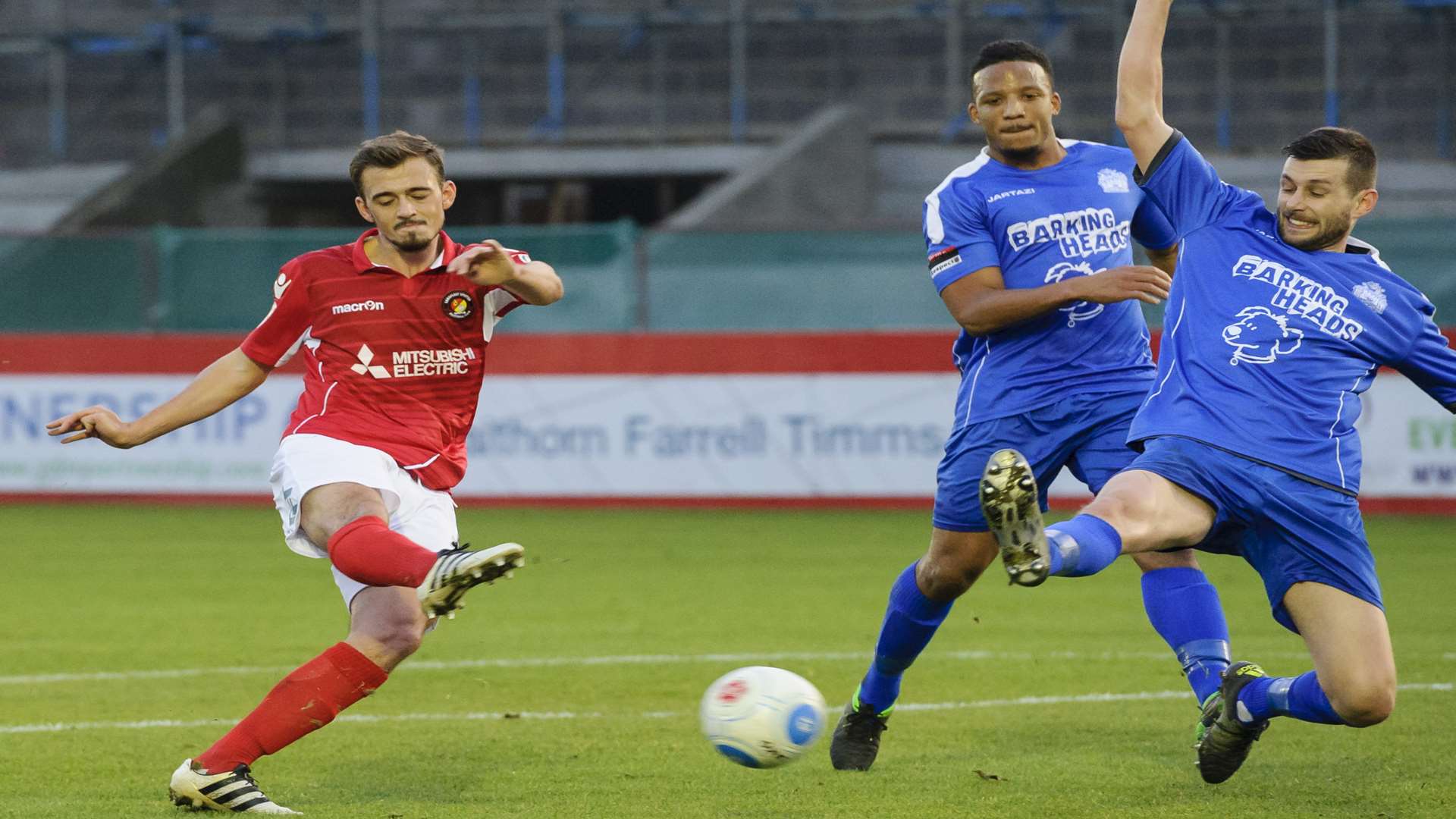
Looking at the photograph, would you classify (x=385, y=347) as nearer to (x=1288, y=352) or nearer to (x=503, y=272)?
(x=503, y=272)

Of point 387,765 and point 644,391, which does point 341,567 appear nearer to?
point 387,765

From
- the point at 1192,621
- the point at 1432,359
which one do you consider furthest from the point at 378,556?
the point at 1432,359

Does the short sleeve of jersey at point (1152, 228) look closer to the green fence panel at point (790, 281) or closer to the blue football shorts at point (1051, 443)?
the blue football shorts at point (1051, 443)

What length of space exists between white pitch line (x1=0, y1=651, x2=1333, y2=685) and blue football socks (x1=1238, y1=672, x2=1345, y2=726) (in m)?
3.07

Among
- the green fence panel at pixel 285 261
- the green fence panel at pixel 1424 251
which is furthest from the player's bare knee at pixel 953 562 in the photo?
the green fence panel at pixel 285 261

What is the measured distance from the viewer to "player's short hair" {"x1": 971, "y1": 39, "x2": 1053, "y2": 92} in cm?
596

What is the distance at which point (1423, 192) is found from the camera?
20375 millimetres

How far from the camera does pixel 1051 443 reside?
5992mm

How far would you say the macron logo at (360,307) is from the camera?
569cm

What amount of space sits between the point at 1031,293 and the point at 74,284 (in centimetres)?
1304

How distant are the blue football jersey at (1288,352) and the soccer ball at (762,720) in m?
1.23

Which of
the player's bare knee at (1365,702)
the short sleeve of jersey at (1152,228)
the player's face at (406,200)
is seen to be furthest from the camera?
the short sleeve of jersey at (1152,228)

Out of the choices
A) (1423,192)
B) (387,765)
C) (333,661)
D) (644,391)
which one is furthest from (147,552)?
(1423,192)

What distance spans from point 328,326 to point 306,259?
23 centimetres
